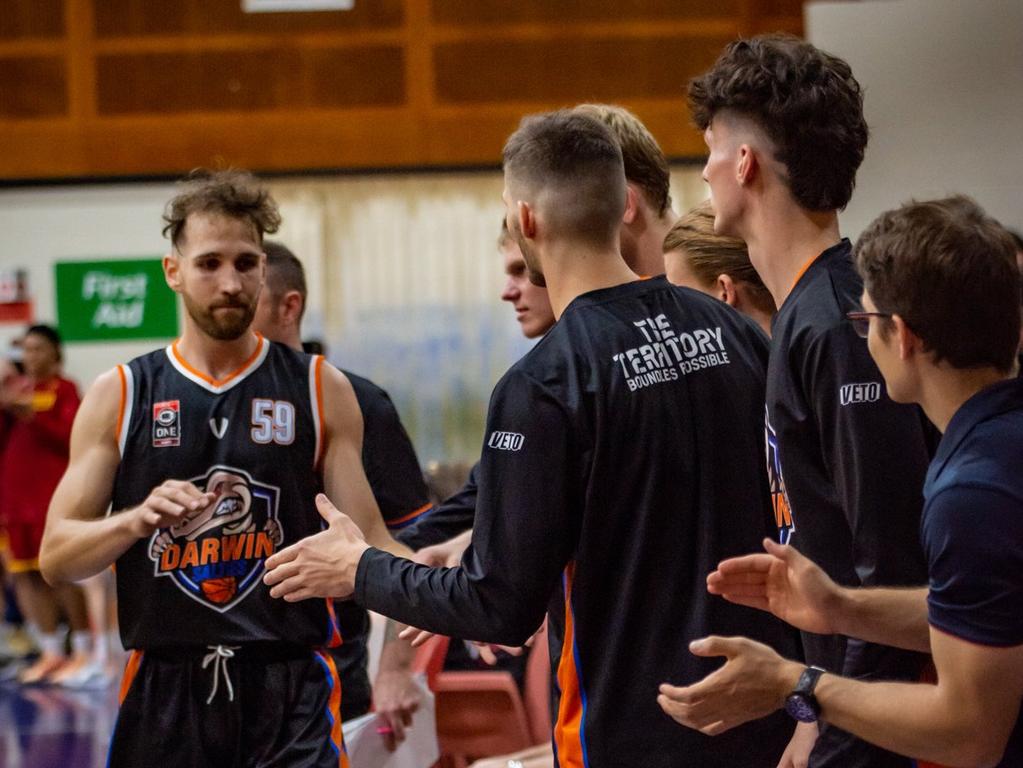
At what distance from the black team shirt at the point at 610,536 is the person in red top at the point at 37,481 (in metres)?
6.90

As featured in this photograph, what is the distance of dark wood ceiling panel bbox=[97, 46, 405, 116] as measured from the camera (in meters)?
11.1

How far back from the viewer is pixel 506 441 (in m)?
2.20

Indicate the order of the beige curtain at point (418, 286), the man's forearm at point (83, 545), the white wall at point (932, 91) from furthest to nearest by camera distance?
1. the beige curtain at point (418, 286)
2. the white wall at point (932, 91)
3. the man's forearm at point (83, 545)

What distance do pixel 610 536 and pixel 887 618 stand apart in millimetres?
507

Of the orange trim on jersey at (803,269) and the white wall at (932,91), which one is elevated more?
the white wall at (932,91)

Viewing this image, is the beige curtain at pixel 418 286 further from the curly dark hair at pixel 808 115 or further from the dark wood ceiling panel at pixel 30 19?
the curly dark hair at pixel 808 115

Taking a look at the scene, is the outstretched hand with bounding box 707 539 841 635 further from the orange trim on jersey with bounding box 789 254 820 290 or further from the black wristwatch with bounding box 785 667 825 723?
the orange trim on jersey with bounding box 789 254 820 290

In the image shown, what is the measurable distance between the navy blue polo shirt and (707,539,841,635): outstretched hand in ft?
0.85

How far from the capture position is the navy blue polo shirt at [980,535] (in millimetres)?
1593

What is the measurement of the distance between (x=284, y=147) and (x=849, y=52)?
15.8 feet

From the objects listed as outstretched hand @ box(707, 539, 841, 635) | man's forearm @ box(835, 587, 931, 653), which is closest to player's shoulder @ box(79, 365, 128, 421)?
outstretched hand @ box(707, 539, 841, 635)

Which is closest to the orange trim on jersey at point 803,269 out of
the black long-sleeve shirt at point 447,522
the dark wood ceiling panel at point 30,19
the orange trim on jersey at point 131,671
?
the black long-sleeve shirt at point 447,522

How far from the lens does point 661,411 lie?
228cm

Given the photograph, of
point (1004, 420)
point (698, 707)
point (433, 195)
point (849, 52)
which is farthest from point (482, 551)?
point (433, 195)
